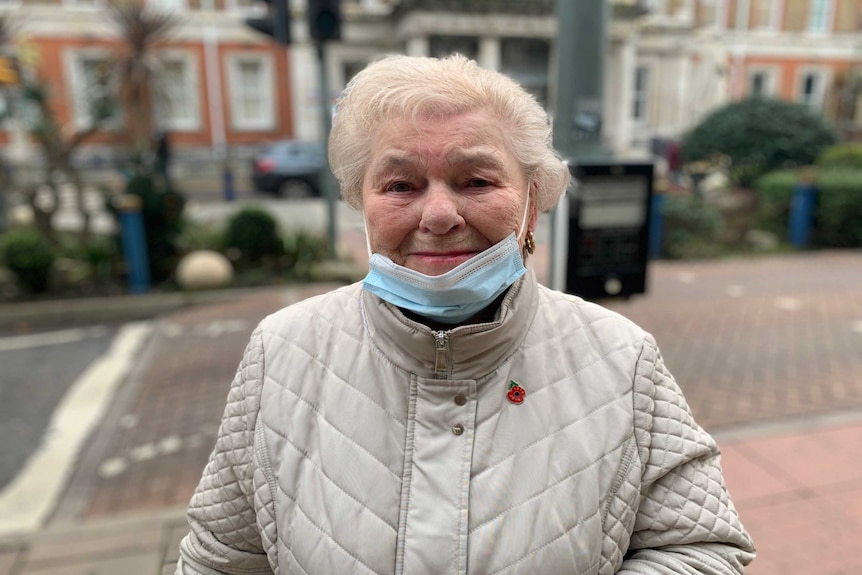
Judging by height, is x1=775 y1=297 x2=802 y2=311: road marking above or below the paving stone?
below

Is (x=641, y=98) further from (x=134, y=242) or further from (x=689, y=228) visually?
(x=134, y=242)

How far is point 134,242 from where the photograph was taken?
27.3 ft

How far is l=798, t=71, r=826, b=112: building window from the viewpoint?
32.4 m

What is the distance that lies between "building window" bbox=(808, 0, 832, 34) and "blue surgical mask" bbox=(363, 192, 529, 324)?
122 ft

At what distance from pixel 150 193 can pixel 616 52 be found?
22220mm

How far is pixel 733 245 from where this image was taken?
11781 mm

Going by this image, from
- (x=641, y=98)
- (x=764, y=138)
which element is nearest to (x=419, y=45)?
(x=641, y=98)

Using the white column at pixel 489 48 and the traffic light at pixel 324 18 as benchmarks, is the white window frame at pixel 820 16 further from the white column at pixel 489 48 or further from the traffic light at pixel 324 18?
the traffic light at pixel 324 18

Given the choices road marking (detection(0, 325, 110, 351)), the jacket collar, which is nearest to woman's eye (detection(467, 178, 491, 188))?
the jacket collar

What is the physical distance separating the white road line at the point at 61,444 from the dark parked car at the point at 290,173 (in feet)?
39.8

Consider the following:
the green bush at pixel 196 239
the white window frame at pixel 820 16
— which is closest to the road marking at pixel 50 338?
the green bush at pixel 196 239

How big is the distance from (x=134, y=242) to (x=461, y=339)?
795 centimetres

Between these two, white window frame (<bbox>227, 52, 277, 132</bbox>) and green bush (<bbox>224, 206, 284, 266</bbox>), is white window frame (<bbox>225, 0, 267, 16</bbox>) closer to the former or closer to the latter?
white window frame (<bbox>227, 52, 277, 132</bbox>)

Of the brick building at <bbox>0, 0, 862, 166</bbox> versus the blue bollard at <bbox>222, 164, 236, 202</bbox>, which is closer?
the blue bollard at <bbox>222, 164, 236, 202</bbox>
